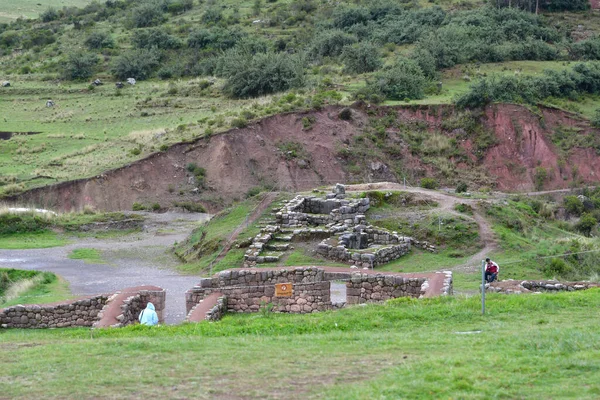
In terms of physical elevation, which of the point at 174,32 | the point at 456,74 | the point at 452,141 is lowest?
the point at 452,141

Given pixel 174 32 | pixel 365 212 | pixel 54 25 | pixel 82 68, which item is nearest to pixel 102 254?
pixel 365 212

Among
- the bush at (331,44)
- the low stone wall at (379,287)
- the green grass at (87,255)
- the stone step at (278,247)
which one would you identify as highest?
the bush at (331,44)

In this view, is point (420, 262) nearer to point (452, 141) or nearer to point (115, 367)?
point (115, 367)

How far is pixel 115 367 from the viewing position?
12.2 metres

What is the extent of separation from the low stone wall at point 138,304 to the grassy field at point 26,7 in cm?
10347

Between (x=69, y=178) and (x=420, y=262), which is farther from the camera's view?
(x=69, y=178)

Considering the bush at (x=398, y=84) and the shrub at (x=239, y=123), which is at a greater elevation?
the bush at (x=398, y=84)

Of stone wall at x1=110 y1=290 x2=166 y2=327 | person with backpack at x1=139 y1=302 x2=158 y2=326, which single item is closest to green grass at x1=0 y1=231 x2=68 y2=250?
stone wall at x1=110 y1=290 x2=166 y2=327

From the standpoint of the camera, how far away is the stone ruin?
28062mm

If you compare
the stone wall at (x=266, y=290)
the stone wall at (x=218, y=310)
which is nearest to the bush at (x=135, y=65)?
the stone wall at (x=266, y=290)

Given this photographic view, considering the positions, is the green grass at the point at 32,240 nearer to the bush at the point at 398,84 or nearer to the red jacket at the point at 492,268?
the red jacket at the point at 492,268

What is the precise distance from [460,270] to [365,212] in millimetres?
6288

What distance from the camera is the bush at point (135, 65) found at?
7631cm

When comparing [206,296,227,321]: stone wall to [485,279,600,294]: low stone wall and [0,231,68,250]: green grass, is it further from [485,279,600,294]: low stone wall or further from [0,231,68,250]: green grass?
[0,231,68,250]: green grass
